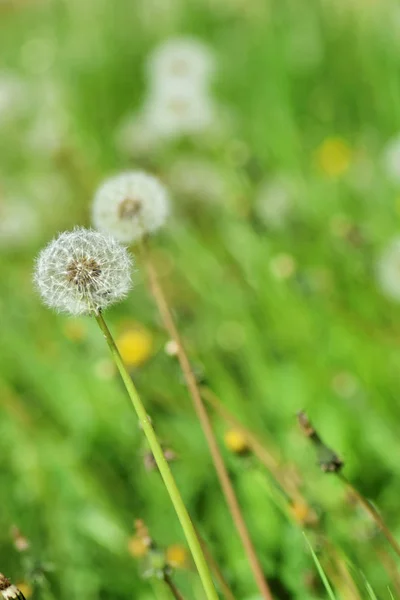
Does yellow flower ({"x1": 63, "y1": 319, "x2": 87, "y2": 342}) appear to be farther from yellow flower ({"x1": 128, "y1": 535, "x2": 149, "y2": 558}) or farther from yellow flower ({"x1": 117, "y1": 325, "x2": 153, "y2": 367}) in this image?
yellow flower ({"x1": 128, "y1": 535, "x2": 149, "y2": 558})

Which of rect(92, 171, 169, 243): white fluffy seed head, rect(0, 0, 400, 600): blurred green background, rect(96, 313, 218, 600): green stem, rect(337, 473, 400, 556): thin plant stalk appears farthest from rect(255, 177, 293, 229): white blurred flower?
rect(96, 313, 218, 600): green stem

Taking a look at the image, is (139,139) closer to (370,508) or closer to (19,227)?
(19,227)

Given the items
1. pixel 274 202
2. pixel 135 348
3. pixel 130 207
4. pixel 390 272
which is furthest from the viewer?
pixel 274 202

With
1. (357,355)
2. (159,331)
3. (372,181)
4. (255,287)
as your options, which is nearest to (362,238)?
(357,355)

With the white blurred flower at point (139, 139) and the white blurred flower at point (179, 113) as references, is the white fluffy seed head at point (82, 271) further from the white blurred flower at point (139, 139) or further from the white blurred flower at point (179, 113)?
the white blurred flower at point (179, 113)

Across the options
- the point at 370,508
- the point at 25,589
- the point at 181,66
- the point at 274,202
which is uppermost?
the point at 181,66

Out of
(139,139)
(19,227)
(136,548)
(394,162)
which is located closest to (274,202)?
(394,162)
